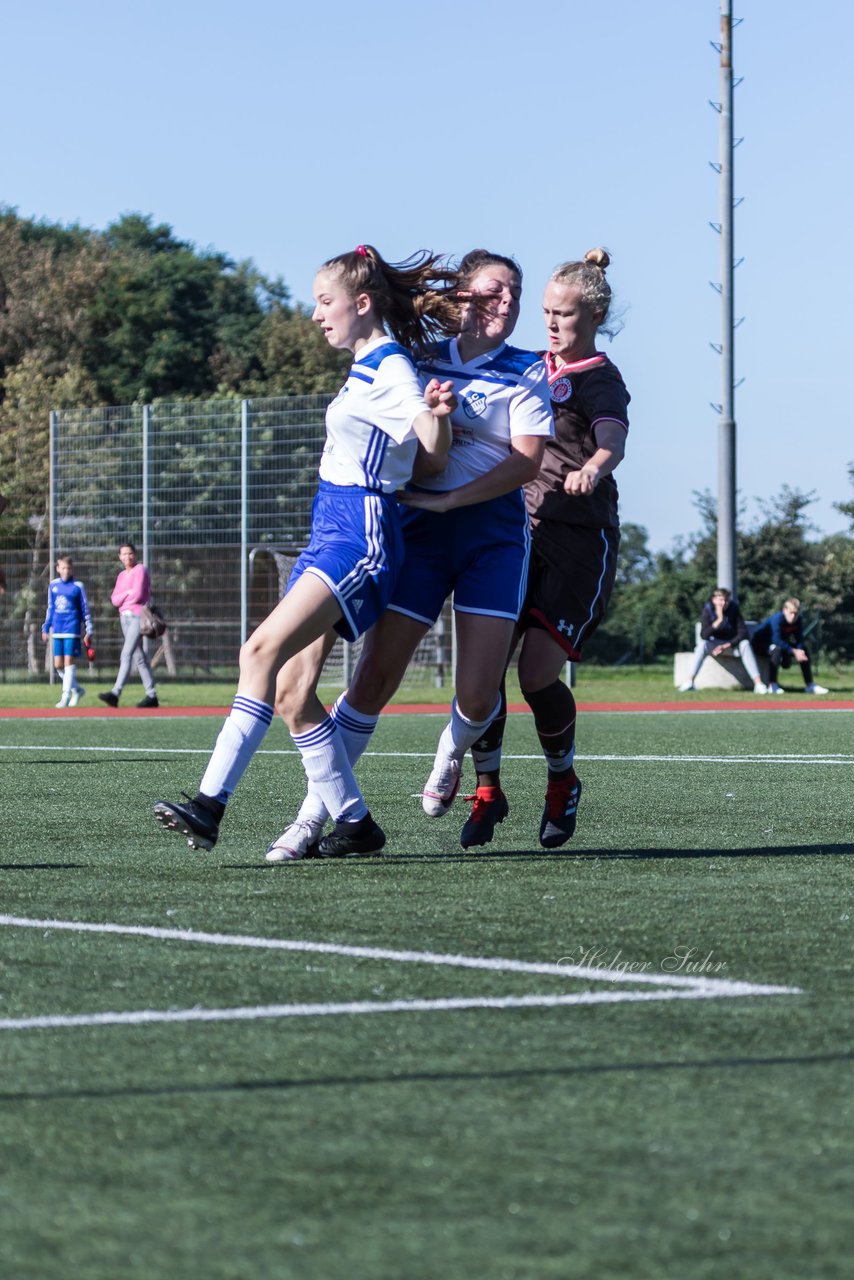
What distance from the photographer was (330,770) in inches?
242

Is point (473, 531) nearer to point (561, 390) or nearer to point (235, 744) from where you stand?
point (561, 390)

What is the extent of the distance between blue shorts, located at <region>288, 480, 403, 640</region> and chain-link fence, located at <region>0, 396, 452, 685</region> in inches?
891

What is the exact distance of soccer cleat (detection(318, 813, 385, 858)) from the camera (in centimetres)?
623

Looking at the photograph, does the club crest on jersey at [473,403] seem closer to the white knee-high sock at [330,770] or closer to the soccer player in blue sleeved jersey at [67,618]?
the white knee-high sock at [330,770]

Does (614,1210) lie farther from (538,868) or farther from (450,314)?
(450,314)

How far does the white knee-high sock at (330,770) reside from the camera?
20.2ft

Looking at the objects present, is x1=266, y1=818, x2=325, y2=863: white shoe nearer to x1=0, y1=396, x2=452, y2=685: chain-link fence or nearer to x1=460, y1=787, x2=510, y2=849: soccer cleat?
x1=460, y1=787, x2=510, y2=849: soccer cleat

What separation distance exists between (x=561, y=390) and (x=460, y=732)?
50.4 inches

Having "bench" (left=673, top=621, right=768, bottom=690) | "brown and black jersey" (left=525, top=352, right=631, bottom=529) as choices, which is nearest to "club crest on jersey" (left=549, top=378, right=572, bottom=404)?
"brown and black jersey" (left=525, top=352, right=631, bottom=529)

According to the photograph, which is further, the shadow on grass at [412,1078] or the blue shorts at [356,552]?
the blue shorts at [356,552]

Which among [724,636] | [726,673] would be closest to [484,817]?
[724,636]

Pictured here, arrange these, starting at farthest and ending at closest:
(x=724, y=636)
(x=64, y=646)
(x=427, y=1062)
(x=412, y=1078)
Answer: (x=724, y=636)
(x=64, y=646)
(x=427, y=1062)
(x=412, y=1078)

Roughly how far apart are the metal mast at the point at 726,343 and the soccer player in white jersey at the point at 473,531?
74.1 feet

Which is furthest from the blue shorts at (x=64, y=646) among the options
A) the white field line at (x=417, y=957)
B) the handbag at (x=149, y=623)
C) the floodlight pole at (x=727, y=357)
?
the white field line at (x=417, y=957)
